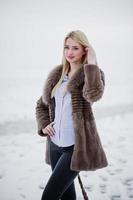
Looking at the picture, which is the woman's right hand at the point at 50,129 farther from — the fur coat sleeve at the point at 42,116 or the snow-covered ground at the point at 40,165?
the snow-covered ground at the point at 40,165

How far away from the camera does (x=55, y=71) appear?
5.93ft

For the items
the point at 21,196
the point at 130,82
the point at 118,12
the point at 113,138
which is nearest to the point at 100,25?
the point at 118,12

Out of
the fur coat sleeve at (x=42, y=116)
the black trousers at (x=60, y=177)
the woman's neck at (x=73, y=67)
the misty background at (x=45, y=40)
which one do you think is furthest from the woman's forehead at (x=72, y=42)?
the misty background at (x=45, y=40)

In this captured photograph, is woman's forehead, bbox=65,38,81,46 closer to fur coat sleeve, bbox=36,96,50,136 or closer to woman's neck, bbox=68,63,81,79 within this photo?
woman's neck, bbox=68,63,81,79

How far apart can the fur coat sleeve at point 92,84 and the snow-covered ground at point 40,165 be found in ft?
3.50

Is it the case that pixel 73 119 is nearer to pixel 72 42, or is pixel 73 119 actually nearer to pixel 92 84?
pixel 92 84

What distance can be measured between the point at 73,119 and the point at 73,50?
0.34 m

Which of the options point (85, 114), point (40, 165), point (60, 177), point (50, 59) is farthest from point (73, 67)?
point (50, 59)

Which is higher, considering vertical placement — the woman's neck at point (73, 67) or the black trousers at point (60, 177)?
the woman's neck at point (73, 67)

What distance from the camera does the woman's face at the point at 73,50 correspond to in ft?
Result: 5.43

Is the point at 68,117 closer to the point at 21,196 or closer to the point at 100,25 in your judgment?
the point at 21,196

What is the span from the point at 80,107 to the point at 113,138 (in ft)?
7.13

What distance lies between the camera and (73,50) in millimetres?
1655

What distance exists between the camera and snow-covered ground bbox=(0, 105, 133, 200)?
8.14ft
